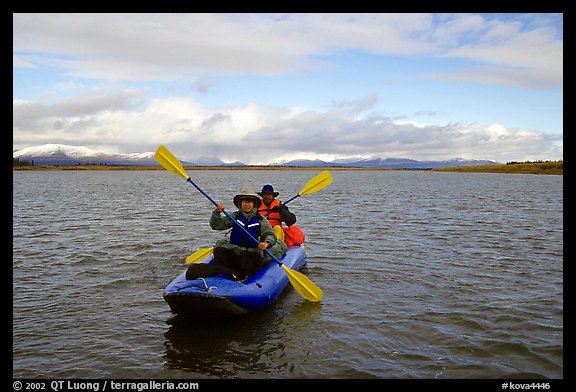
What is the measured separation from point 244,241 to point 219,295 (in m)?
1.51

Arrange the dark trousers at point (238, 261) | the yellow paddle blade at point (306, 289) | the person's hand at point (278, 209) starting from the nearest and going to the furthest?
the dark trousers at point (238, 261) → the yellow paddle blade at point (306, 289) → the person's hand at point (278, 209)

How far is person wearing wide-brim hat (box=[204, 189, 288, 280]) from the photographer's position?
7.83 metres

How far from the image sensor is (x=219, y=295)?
660 cm

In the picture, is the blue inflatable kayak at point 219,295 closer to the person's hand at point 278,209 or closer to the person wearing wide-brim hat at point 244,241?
the person wearing wide-brim hat at point 244,241

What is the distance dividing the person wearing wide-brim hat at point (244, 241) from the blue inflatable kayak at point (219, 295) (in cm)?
34

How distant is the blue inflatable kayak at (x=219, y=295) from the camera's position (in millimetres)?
6609

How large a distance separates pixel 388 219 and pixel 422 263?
8008 mm

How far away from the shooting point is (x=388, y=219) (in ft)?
62.0

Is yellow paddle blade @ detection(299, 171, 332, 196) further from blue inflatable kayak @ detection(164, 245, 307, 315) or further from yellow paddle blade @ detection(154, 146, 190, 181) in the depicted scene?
blue inflatable kayak @ detection(164, 245, 307, 315)

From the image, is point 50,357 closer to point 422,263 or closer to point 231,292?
point 231,292

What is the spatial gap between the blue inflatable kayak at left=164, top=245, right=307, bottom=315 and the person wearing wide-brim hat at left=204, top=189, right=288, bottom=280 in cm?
34

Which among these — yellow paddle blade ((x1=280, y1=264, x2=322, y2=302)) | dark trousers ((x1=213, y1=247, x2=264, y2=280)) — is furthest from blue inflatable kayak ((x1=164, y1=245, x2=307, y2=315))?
yellow paddle blade ((x1=280, y1=264, x2=322, y2=302))

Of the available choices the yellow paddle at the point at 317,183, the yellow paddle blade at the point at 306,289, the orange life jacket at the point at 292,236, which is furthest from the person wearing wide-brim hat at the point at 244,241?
the yellow paddle at the point at 317,183

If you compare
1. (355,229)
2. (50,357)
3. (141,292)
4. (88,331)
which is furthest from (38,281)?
(355,229)
